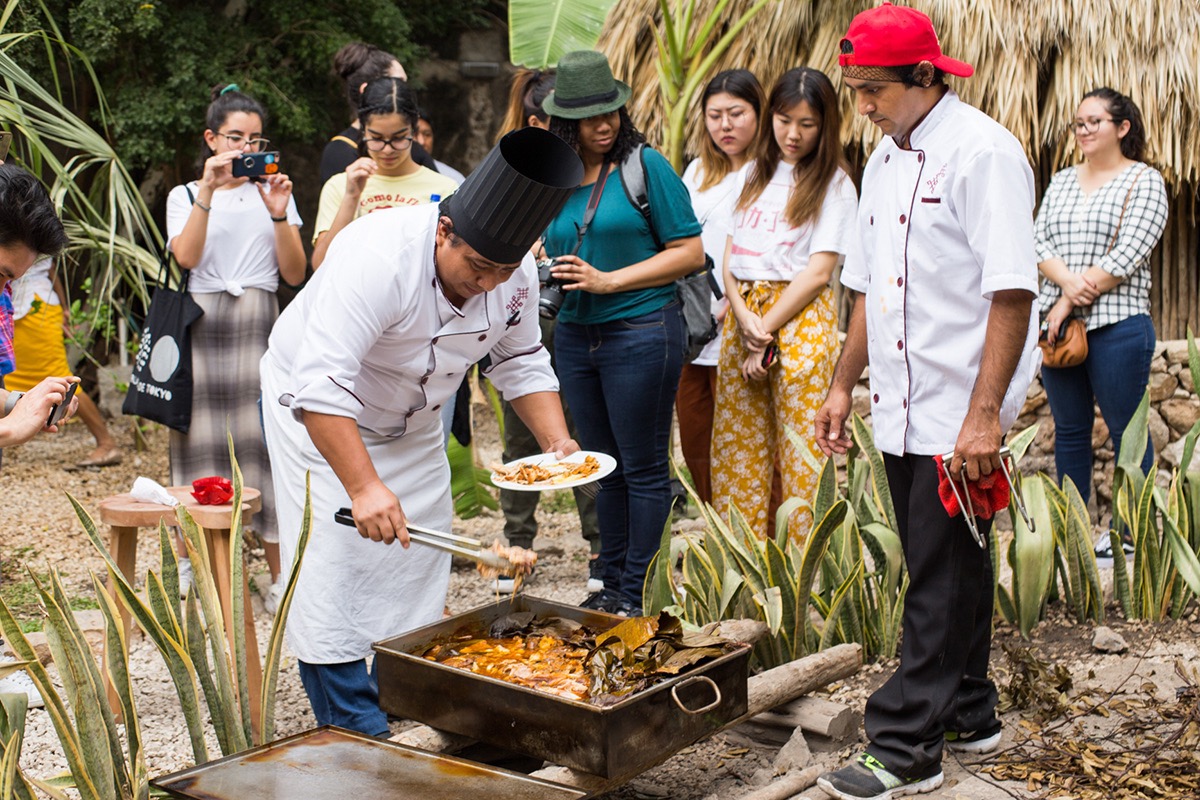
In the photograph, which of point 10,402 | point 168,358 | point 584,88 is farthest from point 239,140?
point 10,402

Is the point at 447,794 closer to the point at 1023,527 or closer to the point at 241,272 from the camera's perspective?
the point at 1023,527

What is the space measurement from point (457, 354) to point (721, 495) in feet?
6.97

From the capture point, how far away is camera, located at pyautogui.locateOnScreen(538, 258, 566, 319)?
427 cm

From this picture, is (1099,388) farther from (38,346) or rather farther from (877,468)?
(38,346)

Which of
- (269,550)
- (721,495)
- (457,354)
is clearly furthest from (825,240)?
(269,550)

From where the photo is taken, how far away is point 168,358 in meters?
4.96

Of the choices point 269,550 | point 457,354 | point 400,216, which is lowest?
point 269,550

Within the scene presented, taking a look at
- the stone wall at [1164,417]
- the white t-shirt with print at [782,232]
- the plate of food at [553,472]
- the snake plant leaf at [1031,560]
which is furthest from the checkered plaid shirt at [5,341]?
the stone wall at [1164,417]

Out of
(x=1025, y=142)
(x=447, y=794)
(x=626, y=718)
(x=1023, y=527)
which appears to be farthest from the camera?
(x=1025, y=142)

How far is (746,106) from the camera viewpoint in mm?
5184

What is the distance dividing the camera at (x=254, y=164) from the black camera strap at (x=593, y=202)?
50.9 inches

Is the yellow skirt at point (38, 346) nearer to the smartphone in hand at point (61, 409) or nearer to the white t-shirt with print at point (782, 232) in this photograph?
the white t-shirt with print at point (782, 232)

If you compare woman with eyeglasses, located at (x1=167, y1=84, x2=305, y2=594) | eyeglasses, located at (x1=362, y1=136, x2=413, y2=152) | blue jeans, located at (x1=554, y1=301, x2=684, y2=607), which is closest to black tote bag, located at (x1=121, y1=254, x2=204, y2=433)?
woman with eyeglasses, located at (x1=167, y1=84, x2=305, y2=594)

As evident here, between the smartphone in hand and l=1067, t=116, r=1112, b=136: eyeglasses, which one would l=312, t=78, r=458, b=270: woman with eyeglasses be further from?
l=1067, t=116, r=1112, b=136: eyeglasses
